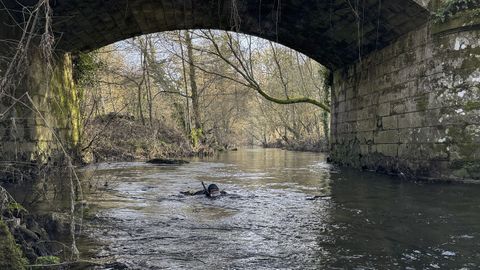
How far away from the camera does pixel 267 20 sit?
39.0 ft

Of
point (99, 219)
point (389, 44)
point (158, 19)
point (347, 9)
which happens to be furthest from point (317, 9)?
point (99, 219)

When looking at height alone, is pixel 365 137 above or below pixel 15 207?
above

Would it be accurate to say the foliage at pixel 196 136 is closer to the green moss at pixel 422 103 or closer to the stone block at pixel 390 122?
the stone block at pixel 390 122

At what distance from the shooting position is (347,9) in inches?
390

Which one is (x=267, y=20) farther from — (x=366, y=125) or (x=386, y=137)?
(x=386, y=137)

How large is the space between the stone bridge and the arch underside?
0.03 meters

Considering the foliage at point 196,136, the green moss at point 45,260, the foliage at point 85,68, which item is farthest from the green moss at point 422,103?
the foliage at point 196,136

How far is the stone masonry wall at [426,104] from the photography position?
814 cm

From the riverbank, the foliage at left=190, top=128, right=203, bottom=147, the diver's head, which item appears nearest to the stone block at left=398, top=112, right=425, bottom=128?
the diver's head

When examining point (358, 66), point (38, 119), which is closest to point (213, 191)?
point (38, 119)

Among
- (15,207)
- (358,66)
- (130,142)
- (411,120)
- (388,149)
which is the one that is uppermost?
(358,66)

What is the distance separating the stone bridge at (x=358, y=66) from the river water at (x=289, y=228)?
1292 mm

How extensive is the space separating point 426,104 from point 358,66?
13.1 ft

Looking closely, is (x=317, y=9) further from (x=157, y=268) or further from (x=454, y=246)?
(x=157, y=268)
